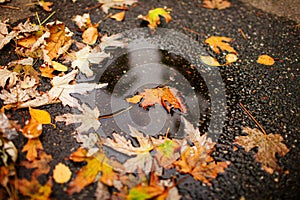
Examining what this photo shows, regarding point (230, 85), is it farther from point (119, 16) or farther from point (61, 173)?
point (61, 173)

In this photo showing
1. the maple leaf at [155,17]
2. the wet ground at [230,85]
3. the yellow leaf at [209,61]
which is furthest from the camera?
the maple leaf at [155,17]

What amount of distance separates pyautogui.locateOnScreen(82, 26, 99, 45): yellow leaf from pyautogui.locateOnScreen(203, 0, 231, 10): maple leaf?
105cm

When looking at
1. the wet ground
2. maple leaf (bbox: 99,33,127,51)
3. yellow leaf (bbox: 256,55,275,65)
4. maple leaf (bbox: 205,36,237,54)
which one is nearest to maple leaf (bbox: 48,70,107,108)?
the wet ground

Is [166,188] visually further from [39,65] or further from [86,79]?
[39,65]

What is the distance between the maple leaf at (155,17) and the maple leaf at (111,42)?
1.02 ft

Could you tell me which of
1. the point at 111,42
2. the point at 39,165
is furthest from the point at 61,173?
the point at 111,42

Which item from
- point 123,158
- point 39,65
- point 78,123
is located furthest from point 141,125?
point 39,65

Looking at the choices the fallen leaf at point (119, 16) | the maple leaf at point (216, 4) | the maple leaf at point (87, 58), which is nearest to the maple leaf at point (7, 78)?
the maple leaf at point (87, 58)

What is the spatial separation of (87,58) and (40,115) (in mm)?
581

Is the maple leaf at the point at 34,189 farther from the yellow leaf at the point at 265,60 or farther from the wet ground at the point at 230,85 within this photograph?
the yellow leaf at the point at 265,60

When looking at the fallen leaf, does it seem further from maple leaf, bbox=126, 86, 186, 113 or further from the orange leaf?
the orange leaf

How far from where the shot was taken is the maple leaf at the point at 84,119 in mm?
1998

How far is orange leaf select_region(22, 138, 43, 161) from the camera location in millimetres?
1819

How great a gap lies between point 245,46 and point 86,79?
52.7 inches
